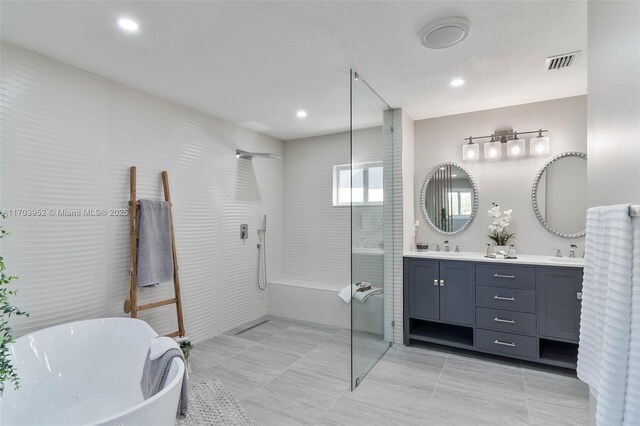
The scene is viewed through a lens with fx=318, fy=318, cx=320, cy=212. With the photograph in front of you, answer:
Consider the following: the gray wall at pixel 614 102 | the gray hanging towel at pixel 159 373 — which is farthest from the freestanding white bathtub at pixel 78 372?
the gray wall at pixel 614 102

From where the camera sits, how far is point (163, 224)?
302cm

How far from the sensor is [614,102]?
4.17 feet

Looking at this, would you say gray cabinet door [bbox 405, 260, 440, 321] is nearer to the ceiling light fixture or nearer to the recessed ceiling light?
the ceiling light fixture

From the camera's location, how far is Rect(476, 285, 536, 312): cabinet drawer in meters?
2.96

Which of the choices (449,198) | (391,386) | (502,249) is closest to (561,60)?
(449,198)

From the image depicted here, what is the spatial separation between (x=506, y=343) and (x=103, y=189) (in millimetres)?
3913

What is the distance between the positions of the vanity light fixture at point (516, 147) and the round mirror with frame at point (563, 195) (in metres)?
0.27

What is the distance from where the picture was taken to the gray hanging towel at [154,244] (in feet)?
9.23

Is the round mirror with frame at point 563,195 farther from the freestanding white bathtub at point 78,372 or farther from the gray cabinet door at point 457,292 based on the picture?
the freestanding white bathtub at point 78,372

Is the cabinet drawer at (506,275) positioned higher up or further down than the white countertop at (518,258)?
further down

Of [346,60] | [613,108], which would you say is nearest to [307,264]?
[346,60]

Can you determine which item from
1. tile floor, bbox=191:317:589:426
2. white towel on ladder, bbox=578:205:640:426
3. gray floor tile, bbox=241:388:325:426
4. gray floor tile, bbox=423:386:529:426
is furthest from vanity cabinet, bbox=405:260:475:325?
white towel on ladder, bbox=578:205:640:426

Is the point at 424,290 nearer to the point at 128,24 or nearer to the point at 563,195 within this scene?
the point at 563,195

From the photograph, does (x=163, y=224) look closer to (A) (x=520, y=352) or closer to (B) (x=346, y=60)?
(B) (x=346, y=60)
